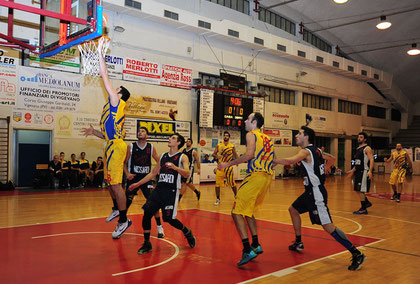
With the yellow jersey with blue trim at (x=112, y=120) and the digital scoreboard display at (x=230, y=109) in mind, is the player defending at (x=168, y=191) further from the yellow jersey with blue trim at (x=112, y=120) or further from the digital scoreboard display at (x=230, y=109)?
the digital scoreboard display at (x=230, y=109)

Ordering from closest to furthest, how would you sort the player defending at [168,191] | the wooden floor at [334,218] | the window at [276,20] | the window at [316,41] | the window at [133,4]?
the wooden floor at [334,218]
the player defending at [168,191]
the window at [133,4]
the window at [276,20]
the window at [316,41]

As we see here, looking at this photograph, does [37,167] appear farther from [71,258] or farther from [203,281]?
[203,281]

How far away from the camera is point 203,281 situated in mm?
4199

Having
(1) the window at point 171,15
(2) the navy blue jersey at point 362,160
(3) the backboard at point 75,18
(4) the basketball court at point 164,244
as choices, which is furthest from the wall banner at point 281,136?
(3) the backboard at point 75,18

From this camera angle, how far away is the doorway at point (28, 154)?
45.6 ft

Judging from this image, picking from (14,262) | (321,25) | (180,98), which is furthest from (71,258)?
(321,25)

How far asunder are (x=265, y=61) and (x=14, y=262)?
18631 mm

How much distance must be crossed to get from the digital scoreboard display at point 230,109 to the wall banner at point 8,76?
854cm

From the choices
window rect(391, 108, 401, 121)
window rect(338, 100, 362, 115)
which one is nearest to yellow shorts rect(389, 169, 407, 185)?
window rect(338, 100, 362, 115)

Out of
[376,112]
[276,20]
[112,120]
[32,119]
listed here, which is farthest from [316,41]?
[112,120]

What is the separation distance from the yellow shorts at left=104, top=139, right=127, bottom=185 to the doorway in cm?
966

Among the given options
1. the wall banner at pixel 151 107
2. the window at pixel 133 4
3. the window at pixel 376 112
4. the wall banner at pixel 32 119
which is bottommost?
the wall banner at pixel 32 119

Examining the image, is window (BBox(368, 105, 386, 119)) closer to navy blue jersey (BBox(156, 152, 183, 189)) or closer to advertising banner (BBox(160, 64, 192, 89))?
advertising banner (BBox(160, 64, 192, 89))

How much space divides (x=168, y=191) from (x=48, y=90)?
34.2 feet
